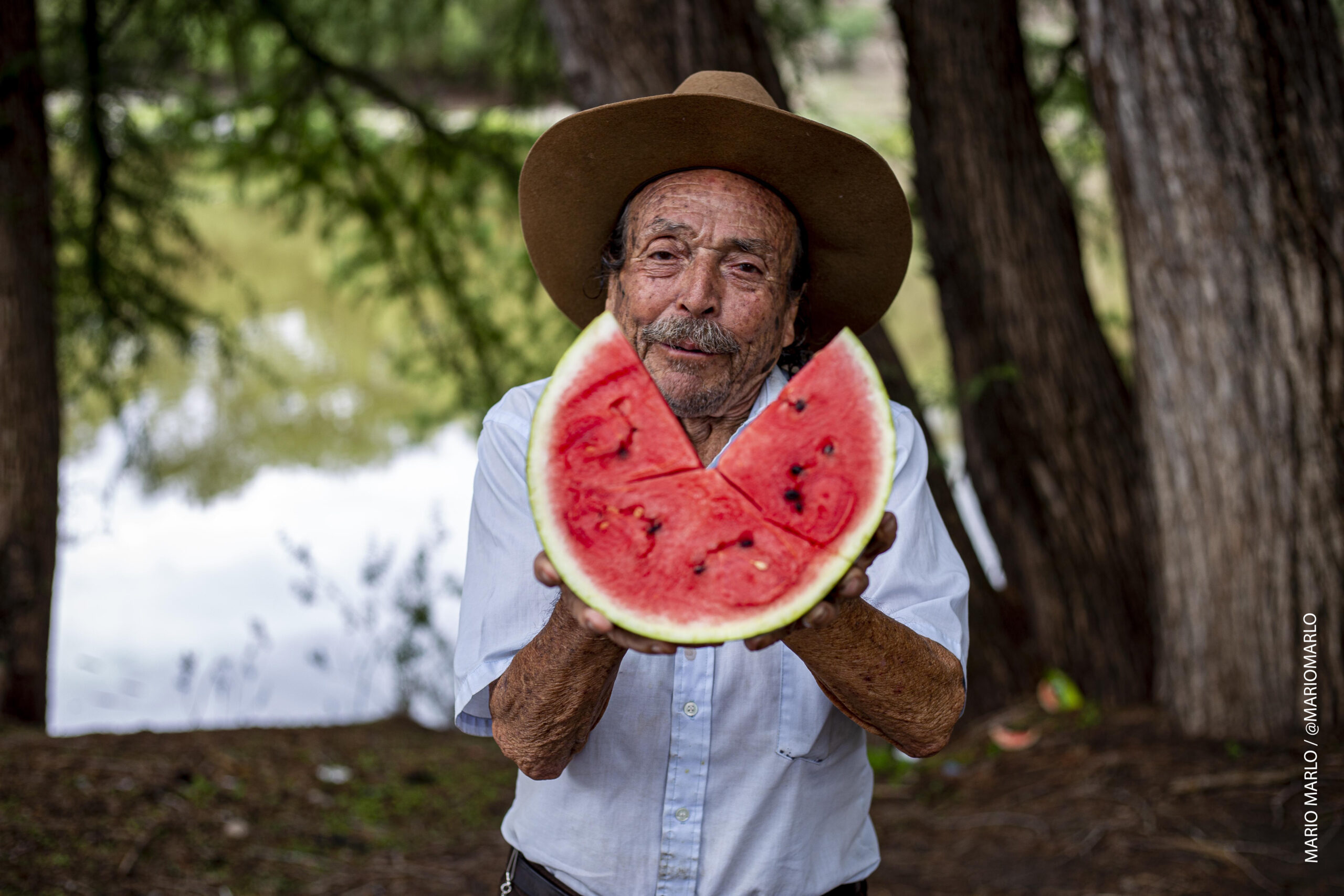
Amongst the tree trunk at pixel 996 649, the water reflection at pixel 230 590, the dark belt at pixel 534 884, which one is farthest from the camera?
the water reflection at pixel 230 590

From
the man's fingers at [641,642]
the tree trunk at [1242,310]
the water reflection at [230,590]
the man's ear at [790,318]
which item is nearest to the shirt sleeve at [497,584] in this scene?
the man's fingers at [641,642]

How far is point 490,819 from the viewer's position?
461 cm

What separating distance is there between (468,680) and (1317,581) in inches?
123

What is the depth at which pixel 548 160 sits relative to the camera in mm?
2107

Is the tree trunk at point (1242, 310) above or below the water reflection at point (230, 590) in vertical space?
above

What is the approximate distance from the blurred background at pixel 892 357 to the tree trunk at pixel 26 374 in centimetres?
2

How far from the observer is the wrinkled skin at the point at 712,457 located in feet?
4.66

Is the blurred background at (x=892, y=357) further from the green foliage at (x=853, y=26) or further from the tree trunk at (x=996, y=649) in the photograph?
the green foliage at (x=853, y=26)

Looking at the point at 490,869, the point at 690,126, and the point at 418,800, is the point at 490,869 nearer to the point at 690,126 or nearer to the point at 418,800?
the point at 418,800

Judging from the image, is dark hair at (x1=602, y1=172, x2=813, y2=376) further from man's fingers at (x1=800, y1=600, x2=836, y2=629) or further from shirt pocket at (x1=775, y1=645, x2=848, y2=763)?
man's fingers at (x1=800, y1=600, x2=836, y2=629)

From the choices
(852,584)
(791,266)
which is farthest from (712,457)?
(852,584)

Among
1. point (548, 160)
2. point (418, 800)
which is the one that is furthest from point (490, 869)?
point (548, 160)

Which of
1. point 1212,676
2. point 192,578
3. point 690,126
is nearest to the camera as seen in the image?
point 690,126

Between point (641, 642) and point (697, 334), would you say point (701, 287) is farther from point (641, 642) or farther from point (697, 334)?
point (641, 642)
